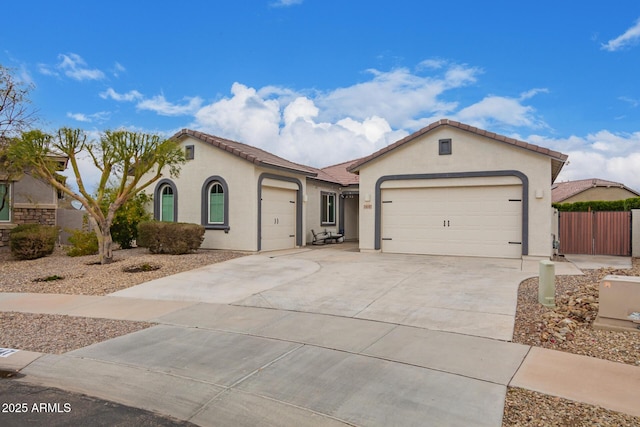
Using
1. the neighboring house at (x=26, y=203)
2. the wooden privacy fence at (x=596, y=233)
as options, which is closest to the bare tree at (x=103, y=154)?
the neighboring house at (x=26, y=203)

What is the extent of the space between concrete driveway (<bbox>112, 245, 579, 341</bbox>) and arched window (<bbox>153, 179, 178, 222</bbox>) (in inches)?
211

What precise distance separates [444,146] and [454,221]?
8.42 feet

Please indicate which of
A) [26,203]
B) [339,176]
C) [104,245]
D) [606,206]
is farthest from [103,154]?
[606,206]

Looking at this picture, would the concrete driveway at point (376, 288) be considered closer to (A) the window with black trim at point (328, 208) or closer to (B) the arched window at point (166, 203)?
(B) the arched window at point (166, 203)

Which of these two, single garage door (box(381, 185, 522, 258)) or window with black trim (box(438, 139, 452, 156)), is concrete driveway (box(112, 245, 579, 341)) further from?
window with black trim (box(438, 139, 452, 156))

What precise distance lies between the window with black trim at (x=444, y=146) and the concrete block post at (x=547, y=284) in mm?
7705

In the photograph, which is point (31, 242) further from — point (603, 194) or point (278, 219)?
point (603, 194)

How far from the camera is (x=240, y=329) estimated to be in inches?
256

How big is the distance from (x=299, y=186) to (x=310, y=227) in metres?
2.63

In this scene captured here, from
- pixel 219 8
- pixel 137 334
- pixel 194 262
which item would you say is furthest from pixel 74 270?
pixel 219 8

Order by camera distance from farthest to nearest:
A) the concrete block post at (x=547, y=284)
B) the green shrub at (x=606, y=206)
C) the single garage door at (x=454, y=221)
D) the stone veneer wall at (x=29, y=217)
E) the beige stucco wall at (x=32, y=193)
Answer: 1. the beige stucco wall at (x=32, y=193)
2. the stone veneer wall at (x=29, y=217)
3. the green shrub at (x=606, y=206)
4. the single garage door at (x=454, y=221)
5. the concrete block post at (x=547, y=284)

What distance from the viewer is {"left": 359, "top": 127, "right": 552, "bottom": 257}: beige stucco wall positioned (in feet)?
43.5

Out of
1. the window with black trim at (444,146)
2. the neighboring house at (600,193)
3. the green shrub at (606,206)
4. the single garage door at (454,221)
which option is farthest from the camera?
the neighboring house at (600,193)

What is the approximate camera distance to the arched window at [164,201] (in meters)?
16.9
